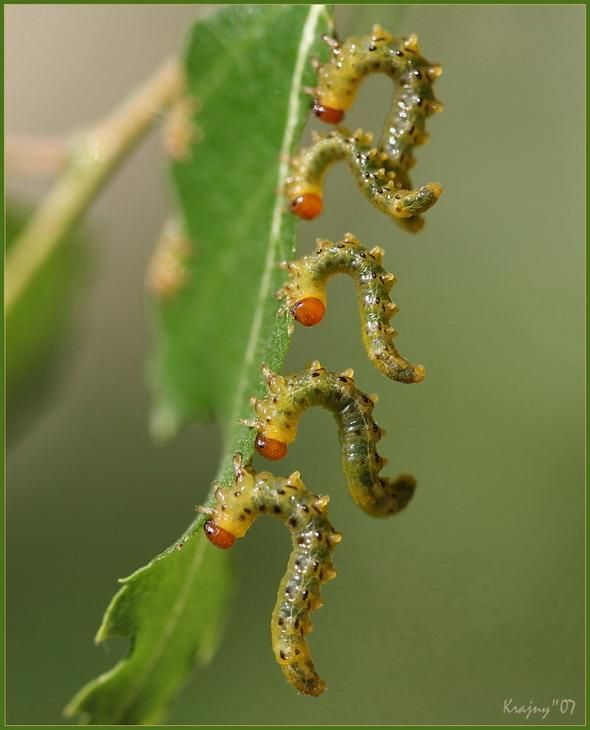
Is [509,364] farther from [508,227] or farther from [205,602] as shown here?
[205,602]

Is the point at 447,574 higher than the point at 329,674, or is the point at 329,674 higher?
the point at 447,574

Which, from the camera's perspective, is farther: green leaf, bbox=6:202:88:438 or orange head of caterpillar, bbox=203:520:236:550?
green leaf, bbox=6:202:88:438

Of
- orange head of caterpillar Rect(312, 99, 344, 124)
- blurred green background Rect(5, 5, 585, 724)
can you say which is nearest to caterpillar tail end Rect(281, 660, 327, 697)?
orange head of caterpillar Rect(312, 99, 344, 124)

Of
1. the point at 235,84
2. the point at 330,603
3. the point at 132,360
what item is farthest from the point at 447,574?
the point at 235,84

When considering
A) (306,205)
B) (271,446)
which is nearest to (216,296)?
(306,205)

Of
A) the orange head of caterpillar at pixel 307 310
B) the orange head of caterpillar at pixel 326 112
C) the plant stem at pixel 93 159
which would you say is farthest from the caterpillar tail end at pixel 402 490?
the plant stem at pixel 93 159

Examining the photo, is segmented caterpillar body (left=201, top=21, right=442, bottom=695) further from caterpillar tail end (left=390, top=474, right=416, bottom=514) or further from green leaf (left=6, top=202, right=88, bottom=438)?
green leaf (left=6, top=202, right=88, bottom=438)
